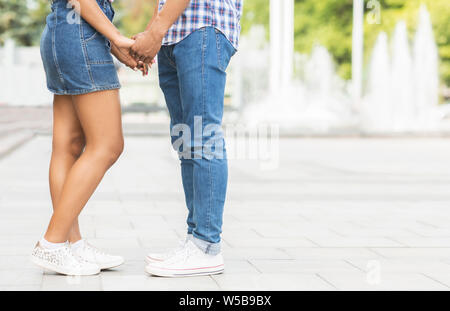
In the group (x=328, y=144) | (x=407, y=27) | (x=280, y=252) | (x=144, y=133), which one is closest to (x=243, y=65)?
(x=407, y=27)

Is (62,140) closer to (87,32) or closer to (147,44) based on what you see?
(87,32)

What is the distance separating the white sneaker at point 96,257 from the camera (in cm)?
382

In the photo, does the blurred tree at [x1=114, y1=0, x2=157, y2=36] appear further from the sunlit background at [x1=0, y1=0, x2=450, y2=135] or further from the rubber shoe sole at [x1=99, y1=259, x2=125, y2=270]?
the rubber shoe sole at [x1=99, y1=259, x2=125, y2=270]

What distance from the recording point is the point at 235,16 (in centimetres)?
378

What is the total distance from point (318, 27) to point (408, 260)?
37.1 m

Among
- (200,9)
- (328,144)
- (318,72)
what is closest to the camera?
(200,9)

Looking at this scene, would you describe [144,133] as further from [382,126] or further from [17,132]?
[382,126]

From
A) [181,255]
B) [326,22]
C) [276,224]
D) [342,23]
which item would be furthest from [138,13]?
[181,255]

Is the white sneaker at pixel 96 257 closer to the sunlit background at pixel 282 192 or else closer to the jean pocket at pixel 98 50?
the sunlit background at pixel 282 192

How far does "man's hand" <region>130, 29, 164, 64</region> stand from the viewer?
3.54m

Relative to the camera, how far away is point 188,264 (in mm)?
3721

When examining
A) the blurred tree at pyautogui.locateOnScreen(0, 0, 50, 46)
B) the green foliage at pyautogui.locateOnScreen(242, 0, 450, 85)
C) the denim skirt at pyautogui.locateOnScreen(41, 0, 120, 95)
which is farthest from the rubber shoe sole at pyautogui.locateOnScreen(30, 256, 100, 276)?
the green foliage at pyautogui.locateOnScreen(242, 0, 450, 85)

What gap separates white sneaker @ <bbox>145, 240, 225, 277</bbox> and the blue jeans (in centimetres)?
3
